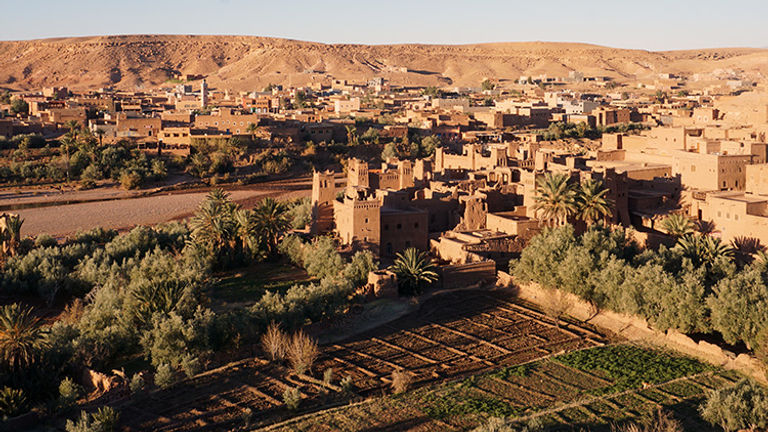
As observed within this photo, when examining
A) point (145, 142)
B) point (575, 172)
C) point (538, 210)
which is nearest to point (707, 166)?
point (575, 172)

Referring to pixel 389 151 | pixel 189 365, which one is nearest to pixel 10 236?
pixel 189 365

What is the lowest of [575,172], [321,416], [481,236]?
[321,416]

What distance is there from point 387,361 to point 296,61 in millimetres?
110120

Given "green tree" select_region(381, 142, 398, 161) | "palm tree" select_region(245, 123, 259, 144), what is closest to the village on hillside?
"green tree" select_region(381, 142, 398, 161)

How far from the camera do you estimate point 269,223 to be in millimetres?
23250

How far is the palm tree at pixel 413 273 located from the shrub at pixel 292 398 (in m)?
5.88

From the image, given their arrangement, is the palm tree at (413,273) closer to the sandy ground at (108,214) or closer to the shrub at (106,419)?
the shrub at (106,419)

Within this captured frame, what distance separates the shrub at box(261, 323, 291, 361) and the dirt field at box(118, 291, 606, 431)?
218mm

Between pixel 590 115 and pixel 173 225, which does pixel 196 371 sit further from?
pixel 590 115

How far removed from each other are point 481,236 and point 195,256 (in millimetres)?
7319

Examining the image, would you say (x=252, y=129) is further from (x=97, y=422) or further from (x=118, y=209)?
(x=97, y=422)

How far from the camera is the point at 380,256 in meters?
21.4

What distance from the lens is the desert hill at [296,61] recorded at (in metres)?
110

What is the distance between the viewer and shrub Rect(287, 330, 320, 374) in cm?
1470
